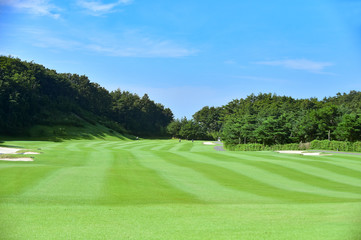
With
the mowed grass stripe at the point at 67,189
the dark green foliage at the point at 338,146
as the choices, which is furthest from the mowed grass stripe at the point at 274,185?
the dark green foliage at the point at 338,146

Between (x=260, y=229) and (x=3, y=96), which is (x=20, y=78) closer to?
(x=3, y=96)

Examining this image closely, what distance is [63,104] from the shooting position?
3489 inches

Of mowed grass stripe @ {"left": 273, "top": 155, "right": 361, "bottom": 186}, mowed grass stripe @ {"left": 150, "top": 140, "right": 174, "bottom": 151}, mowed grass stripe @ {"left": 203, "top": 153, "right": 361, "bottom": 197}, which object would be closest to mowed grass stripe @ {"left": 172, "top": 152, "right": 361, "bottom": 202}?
mowed grass stripe @ {"left": 203, "top": 153, "right": 361, "bottom": 197}

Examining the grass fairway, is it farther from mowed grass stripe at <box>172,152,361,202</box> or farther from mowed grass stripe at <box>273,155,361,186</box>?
mowed grass stripe at <box>273,155,361,186</box>

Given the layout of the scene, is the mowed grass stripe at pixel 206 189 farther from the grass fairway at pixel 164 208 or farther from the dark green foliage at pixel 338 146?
the dark green foliage at pixel 338 146

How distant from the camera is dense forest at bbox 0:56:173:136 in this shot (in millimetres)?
65188

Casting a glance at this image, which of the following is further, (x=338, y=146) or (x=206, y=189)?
(x=338, y=146)

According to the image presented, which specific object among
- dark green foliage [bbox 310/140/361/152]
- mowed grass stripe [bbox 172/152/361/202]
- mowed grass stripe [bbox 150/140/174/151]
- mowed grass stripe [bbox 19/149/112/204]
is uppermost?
dark green foliage [bbox 310/140/361/152]

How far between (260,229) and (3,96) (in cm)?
7023

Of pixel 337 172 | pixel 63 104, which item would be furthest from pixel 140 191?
pixel 63 104

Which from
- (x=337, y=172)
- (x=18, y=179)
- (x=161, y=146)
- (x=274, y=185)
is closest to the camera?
(x=18, y=179)

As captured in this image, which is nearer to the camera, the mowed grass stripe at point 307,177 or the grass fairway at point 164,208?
the grass fairway at point 164,208

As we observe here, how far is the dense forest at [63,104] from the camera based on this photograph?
65188 mm

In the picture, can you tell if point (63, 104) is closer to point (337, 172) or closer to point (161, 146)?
point (161, 146)
